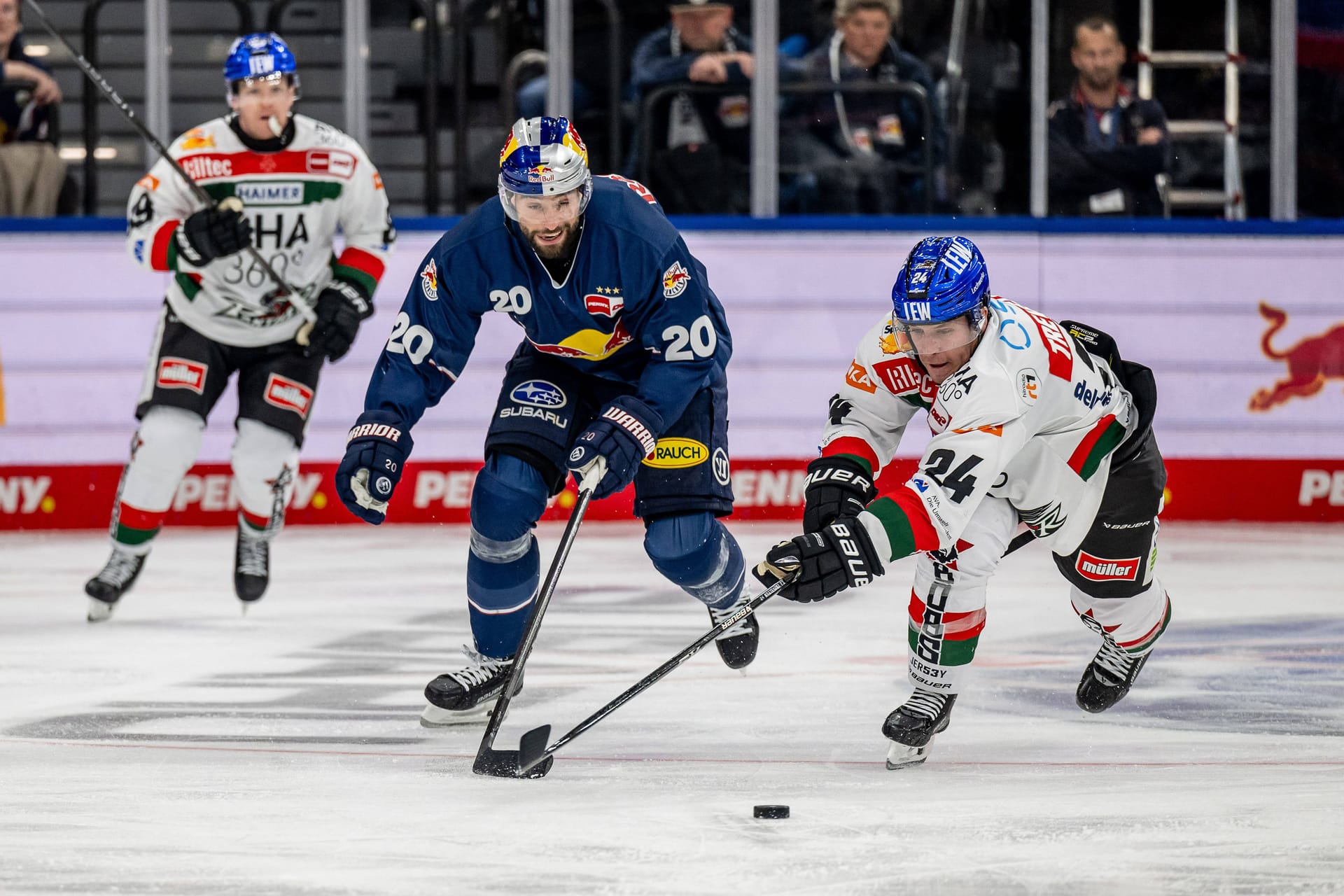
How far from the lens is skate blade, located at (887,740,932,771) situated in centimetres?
339

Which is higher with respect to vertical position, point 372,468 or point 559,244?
point 559,244

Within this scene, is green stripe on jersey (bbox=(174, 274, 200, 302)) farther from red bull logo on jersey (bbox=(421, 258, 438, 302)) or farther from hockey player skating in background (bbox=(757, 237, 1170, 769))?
hockey player skating in background (bbox=(757, 237, 1170, 769))

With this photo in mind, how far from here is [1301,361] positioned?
7.27m

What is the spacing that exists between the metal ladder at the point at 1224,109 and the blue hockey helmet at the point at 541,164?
4.53 m

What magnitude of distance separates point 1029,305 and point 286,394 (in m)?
3.11

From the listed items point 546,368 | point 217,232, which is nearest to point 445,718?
point 546,368

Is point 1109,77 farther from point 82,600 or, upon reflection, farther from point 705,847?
point 705,847

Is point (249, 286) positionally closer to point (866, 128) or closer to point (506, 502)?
point (506, 502)

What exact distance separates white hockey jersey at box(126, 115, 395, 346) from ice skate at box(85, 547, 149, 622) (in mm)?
686

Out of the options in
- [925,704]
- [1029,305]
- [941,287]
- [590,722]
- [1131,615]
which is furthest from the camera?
[1029,305]

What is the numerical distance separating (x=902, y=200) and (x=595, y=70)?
133 cm

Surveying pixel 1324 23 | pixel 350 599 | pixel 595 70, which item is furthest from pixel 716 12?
pixel 350 599

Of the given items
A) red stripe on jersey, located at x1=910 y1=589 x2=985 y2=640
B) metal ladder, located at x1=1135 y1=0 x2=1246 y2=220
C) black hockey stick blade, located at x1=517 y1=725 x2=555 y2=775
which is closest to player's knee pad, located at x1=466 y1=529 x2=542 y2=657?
black hockey stick blade, located at x1=517 y1=725 x2=555 y2=775

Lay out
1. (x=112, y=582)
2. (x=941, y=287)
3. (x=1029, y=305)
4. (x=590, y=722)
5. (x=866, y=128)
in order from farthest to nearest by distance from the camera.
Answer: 1. (x=866, y=128)
2. (x=1029, y=305)
3. (x=112, y=582)
4. (x=590, y=722)
5. (x=941, y=287)
